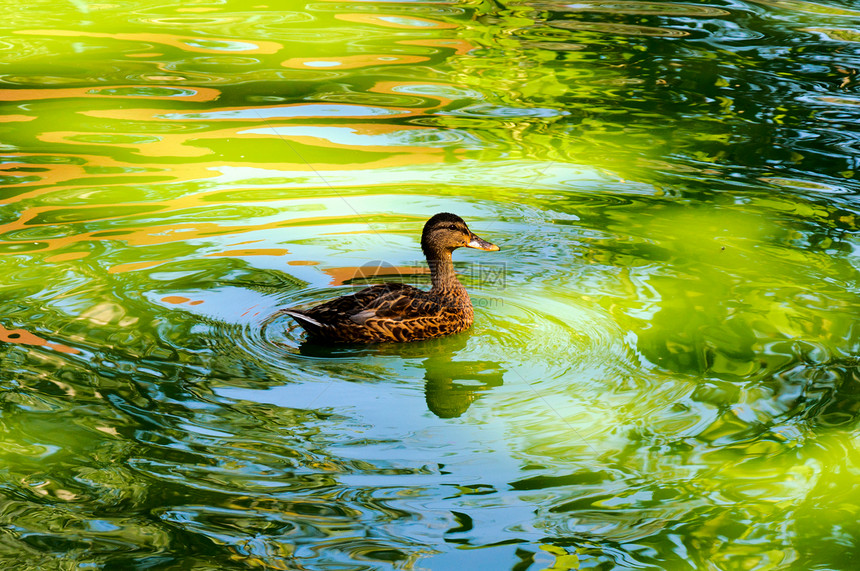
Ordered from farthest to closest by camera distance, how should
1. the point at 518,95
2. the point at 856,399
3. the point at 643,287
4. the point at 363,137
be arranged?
1. the point at 518,95
2. the point at 363,137
3. the point at 643,287
4. the point at 856,399

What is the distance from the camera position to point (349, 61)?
13.8 metres

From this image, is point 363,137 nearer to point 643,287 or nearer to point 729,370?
point 643,287

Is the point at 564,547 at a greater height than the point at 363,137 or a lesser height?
lesser

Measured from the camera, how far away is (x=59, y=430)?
5352mm

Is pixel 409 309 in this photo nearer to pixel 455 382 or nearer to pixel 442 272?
pixel 442 272

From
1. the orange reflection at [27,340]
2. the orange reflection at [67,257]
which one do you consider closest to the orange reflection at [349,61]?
the orange reflection at [67,257]

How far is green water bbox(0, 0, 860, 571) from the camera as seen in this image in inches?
184

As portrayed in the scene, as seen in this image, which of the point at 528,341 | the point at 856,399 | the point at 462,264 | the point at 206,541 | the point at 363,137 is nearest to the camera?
the point at 206,541

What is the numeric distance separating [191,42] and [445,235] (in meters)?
8.98

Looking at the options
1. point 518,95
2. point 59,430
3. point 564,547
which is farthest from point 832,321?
point 518,95

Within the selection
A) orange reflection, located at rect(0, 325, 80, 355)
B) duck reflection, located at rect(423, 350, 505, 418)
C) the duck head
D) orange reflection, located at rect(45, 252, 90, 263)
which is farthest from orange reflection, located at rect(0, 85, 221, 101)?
duck reflection, located at rect(423, 350, 505, 418)

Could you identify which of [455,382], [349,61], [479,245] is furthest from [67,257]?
[349,61]

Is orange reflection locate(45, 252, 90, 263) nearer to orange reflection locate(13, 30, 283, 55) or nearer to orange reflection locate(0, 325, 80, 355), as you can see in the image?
orange reflection locate(0, 325, 80, 355)

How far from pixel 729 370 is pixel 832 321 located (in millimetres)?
1133
